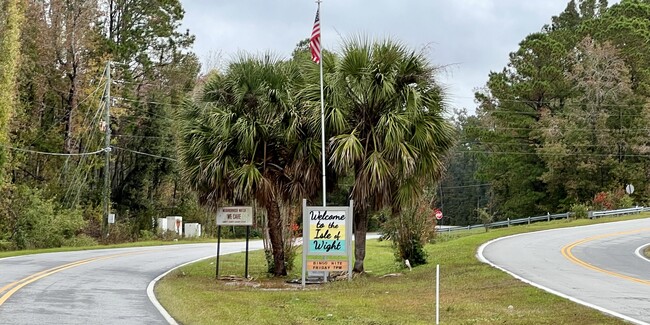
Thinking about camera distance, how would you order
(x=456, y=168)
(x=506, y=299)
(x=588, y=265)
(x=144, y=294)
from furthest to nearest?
(x=456, y=168)
(x=588, y=265)
(x=144, y=294)
(x=506, y=299)

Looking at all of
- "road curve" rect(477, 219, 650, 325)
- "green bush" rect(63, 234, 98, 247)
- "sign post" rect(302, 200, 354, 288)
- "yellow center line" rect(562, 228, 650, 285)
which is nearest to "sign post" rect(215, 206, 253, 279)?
"sign post" rect(302, 200, 354, 288)

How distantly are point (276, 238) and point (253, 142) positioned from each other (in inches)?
134

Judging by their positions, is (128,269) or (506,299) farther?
(128,269)

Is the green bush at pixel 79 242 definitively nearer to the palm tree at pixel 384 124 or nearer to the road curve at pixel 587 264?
the road curve at pixel 587 264

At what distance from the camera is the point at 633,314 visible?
12.7m

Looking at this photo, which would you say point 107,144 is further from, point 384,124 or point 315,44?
point 384,124

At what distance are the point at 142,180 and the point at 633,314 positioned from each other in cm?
4825

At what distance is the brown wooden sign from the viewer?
20734 millimetres

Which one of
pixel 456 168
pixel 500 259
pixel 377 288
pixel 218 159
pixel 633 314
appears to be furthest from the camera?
pixel 456 168

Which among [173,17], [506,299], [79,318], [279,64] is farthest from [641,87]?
[79,318]

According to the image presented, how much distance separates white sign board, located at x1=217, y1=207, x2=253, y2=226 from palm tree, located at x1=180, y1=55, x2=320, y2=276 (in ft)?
1.31

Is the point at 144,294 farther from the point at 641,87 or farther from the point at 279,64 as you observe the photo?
the point at 641,87

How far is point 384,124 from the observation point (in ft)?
68.3

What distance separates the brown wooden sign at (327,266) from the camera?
816 inches
